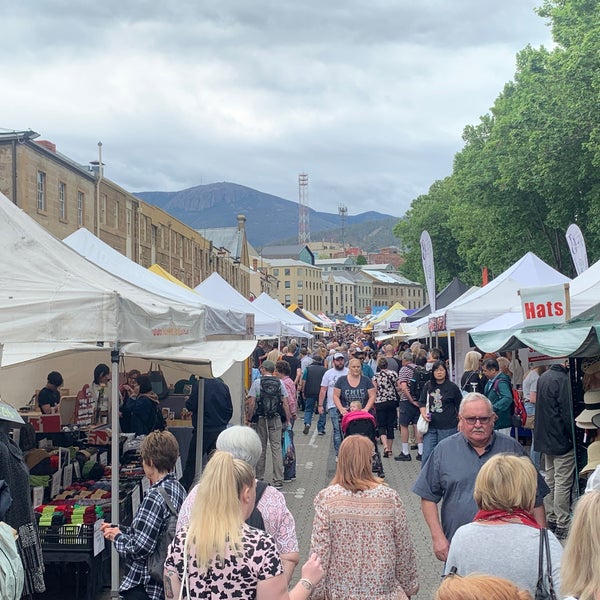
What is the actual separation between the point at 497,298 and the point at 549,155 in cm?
1138

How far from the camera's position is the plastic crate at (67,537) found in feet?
20.5

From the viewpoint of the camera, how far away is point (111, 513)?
6.52 m

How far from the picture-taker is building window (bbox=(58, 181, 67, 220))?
101 ft

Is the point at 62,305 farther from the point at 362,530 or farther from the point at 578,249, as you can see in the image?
the point at 578,249

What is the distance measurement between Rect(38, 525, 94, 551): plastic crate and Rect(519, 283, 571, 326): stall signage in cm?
453

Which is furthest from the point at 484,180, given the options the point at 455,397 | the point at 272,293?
the point at 272,293

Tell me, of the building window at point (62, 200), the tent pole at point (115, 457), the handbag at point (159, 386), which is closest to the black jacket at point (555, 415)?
the tent pole at point (115, 457)

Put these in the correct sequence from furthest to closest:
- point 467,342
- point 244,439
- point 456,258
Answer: point 456,258 → point 467,342 → point 244,439

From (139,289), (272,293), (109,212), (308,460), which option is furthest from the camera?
(272,293)

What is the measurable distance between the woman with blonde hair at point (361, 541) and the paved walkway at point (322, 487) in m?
2.46

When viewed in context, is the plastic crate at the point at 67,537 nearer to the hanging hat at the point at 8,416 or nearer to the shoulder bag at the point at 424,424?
the hanging hat at the point at 8,416

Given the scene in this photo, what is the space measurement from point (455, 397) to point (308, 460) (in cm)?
450

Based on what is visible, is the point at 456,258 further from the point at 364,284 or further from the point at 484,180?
the point at 364,284

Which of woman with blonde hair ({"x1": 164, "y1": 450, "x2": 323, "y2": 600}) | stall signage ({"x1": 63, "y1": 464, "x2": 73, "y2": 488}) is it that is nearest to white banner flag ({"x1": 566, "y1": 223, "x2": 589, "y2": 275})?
stall signage ({"x1": 63, "y1": 464, "x2": 73, "y2": 488})
